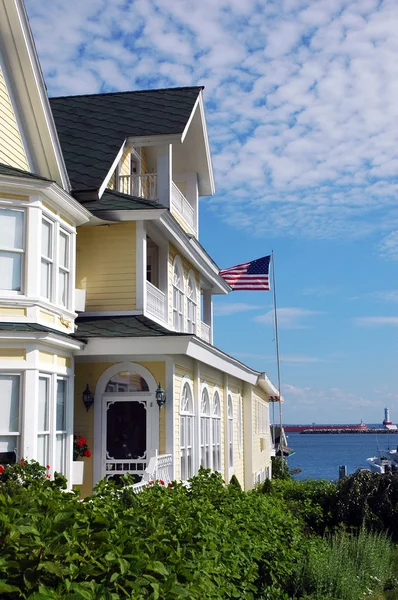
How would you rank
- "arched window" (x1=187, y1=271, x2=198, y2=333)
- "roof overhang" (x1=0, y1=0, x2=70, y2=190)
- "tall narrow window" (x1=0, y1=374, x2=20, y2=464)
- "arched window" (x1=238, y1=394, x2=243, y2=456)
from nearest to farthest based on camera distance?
"tall narrow window" (x1=0, y1=374, x2=20, y2=464) → "roof overhang" (x1=0, y1=0, x2=70, y2=190) → "arched window" (x1=187, y1=271, x2=198, y2=333) → "arched window" (x1=238, y1=394, x2=243, y2=456)

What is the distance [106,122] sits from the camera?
733 inches

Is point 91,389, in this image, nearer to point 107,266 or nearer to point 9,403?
point 107,266

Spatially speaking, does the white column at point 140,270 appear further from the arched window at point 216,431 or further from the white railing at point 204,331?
the white railing at point 204,331

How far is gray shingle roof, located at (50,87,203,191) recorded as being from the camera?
→ 55.2ft

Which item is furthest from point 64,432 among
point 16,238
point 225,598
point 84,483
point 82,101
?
point 82,101

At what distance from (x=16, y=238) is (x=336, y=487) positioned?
8.55 meters

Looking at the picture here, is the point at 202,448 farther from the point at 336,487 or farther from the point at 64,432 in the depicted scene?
the point at 64,432

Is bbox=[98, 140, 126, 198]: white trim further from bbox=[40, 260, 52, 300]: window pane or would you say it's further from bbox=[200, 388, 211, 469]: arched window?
bbox=[200, 388, 211, 469]: arched window

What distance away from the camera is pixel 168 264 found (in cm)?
1819

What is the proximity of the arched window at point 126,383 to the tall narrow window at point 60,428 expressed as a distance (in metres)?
1.35

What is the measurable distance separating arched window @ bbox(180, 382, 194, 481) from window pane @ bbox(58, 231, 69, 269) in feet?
13.5

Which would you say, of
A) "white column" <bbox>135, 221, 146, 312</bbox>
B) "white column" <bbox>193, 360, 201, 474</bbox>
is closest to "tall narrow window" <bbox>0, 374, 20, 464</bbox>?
"white column" <bbox>135, 221, 146, 312</bbox>

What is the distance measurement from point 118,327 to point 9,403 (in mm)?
3238

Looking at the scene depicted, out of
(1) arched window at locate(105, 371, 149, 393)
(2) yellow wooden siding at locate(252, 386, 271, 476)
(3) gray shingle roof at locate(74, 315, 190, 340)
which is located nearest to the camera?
(3) gray shingle roof at locate(74, 315, 190, 340)
